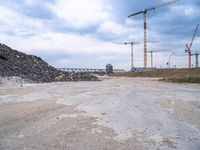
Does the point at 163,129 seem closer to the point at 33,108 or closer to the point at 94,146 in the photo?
the point at 94,146

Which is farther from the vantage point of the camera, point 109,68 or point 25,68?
point 109,68

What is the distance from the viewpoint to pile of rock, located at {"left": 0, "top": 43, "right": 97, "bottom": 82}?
35438mm

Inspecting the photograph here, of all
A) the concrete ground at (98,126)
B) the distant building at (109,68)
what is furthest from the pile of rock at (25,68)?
the distant building at (109,68)

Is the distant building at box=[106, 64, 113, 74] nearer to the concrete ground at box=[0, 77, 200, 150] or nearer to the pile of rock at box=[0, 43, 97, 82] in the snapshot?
the pile of rock at box=[0, 43, 97, 82]

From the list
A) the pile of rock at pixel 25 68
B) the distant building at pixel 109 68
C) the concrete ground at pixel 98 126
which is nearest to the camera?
the concrete ground at pixel 98 126

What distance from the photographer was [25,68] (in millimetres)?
39500

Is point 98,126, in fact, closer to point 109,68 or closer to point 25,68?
point 25,68

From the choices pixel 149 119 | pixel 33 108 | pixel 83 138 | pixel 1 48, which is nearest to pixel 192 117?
pixel 149 119

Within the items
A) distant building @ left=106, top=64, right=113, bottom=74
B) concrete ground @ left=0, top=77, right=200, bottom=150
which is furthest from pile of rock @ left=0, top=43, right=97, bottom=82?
distant building @ left=106, top=64, right=113, bottom=74

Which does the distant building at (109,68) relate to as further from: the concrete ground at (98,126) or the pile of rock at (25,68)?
the concrete ground at (98,126)

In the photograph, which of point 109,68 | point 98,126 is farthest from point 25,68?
point 109,68

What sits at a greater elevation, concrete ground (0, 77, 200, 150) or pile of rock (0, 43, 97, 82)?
pile of rock (0, 43, 97, 82)

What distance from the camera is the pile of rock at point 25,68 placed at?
116 feet

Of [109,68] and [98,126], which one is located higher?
[109,68]
